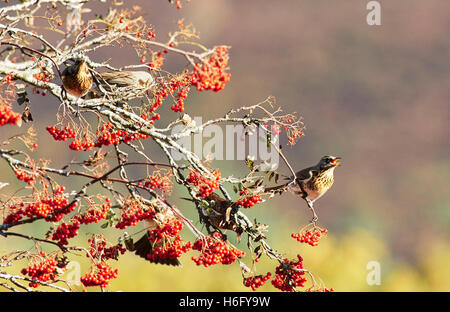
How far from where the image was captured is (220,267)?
29.0 feet

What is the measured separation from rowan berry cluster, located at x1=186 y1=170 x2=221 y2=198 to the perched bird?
99cm

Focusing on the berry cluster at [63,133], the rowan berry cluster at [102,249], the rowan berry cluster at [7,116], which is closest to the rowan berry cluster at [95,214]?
the rowan berry cluster at [102,249]

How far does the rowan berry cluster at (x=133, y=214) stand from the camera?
3.27 m

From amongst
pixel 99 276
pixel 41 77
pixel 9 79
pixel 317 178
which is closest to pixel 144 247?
pixel 99 276

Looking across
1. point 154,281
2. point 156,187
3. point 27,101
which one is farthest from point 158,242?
point 154,281

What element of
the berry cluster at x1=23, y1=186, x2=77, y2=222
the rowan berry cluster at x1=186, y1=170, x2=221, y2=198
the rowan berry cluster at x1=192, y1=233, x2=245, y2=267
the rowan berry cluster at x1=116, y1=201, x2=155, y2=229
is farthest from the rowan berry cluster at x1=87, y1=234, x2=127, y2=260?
the rowan berry cluster at x1=186, y1=170, x2=221, y2=198

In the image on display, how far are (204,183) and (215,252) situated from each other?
396 mm

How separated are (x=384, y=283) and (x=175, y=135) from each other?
21.4 feet

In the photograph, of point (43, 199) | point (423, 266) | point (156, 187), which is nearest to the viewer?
point (43, 199)

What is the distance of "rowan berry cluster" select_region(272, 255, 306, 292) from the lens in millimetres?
3566

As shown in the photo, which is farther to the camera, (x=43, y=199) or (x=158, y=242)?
(x=158, y=242)

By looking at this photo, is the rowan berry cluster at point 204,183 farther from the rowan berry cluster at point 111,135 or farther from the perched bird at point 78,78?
the perched bird at point 78,78
